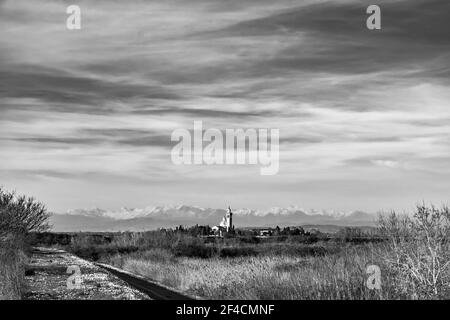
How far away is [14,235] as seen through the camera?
3884 centimetres

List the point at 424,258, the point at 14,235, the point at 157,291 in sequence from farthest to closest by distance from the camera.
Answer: the point at 14,235 → the point at 157,291 → the point at 424,258

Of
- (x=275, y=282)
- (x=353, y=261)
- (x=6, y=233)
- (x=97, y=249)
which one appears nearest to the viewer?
(x=275, y=282)

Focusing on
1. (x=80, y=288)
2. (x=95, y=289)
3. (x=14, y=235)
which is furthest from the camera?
(x=14, y=235)

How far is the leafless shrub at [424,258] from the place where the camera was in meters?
17.0

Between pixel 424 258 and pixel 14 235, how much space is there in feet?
93.3

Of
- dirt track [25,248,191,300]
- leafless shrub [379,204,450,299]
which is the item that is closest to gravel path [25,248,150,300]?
dirt track [25,248,191,300]

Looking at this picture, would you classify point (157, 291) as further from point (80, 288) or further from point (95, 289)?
point (80, 288)

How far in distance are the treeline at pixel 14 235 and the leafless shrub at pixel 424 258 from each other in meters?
12.6

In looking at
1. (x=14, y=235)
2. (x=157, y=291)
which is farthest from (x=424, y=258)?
(x=14, y=235)
